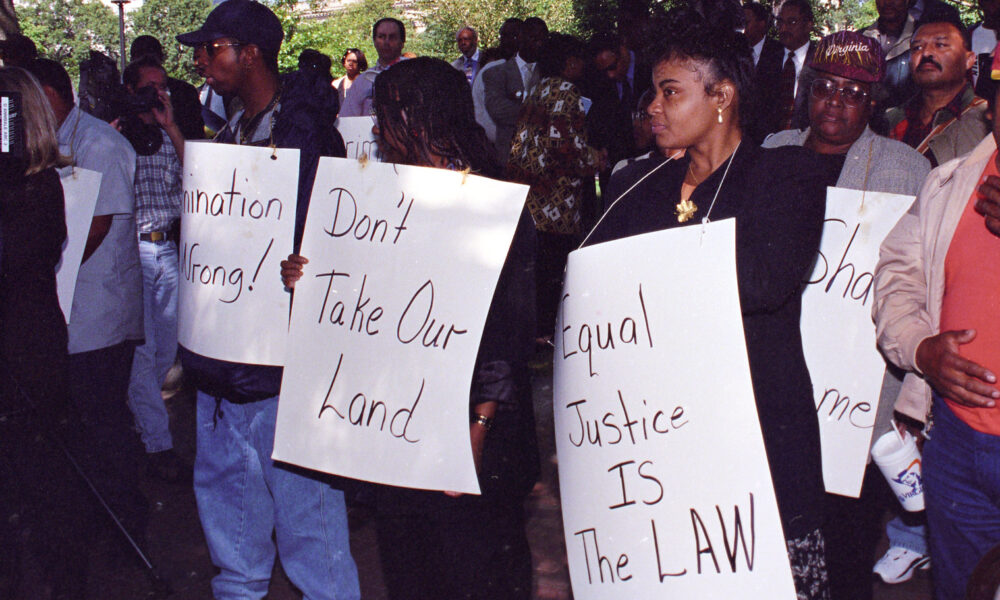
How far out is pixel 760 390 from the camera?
223 cm

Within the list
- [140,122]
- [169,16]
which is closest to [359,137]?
[140,122]

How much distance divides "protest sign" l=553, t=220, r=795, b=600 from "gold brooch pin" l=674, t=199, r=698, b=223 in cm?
18

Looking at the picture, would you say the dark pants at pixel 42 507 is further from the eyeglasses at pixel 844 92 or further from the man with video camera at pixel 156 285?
the eyeglasses at pixel 844 92

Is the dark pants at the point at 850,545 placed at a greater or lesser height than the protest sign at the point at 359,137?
lesser

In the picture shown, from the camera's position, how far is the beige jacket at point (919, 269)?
7.91ft

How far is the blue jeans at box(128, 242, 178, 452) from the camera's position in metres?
5.16

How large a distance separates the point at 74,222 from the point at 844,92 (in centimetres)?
289

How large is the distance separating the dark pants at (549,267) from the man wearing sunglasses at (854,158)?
3.28 m

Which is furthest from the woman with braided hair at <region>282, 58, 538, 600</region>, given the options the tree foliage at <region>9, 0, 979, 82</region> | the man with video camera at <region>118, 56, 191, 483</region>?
the tree foliage at <region>9, 0, 979, 82</region>

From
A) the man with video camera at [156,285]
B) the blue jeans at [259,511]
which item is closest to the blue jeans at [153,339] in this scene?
the man with video camera at [156,285]

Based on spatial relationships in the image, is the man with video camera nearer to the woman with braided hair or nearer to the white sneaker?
the woman with braided hair

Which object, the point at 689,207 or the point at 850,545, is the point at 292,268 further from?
the point at 850,545

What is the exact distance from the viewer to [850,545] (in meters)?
3.04

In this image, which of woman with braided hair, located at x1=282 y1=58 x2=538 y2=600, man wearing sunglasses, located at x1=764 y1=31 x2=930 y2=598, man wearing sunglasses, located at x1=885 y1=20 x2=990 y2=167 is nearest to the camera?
woman with braided hair, located at x1=282 y1=58 x2=538 y2=600
